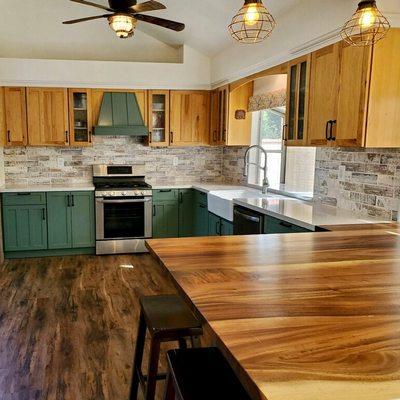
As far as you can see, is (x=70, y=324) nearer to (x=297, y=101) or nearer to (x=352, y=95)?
(x=297, y=101)

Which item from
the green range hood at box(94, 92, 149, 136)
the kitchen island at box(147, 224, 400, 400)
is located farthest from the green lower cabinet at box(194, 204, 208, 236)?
the kitchen island at box(147, 224, 400, 400)

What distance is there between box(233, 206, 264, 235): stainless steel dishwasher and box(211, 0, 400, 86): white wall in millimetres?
1407

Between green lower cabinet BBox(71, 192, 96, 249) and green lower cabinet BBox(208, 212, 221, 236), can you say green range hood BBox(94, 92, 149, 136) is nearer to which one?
green lower cabinet BBox(71, 192, 96, 249)

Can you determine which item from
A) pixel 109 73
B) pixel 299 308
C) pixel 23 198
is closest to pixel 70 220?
pixel 23 198

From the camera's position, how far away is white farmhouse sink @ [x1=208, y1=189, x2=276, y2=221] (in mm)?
4313

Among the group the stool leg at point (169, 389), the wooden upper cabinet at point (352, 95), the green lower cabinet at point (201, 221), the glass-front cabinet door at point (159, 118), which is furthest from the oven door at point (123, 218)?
the stool leg at point (169, 389)

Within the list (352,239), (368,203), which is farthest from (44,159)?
(352,239)

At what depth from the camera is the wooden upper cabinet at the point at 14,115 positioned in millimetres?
5199

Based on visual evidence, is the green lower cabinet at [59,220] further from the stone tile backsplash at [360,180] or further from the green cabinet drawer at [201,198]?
the stone tile backsplash at [360,180]

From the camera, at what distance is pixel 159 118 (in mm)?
5668

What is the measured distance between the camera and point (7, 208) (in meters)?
5.04

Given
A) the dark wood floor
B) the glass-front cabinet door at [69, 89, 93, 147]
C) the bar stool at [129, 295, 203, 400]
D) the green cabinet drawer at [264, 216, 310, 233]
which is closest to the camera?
the bar stool at [129, 295, 203, 400]

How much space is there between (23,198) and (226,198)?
248cm

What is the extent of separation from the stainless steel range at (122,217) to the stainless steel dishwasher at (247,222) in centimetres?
169
